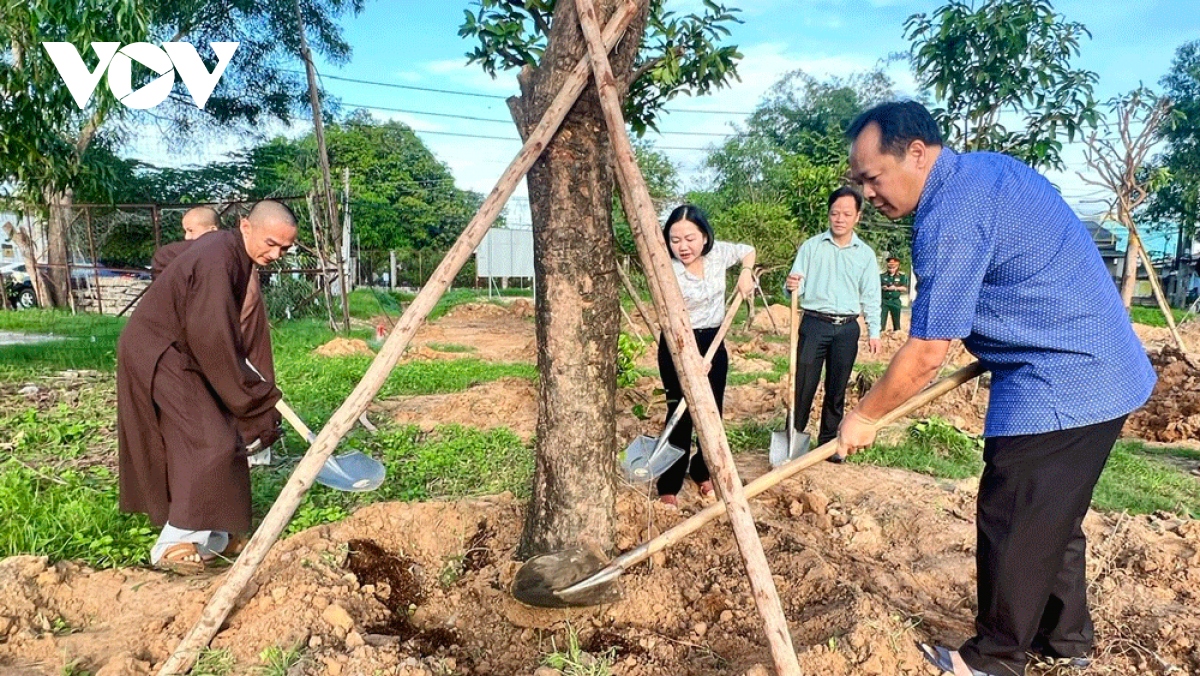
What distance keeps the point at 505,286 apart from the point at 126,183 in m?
11.2

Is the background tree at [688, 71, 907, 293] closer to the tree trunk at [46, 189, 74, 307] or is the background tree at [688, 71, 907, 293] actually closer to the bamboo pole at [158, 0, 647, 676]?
the bamboo pole at [158, 0, 647, 676]

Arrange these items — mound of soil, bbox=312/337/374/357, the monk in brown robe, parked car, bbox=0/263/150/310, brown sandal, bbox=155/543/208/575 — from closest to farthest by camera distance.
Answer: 1. brown sandal, bbox=155/543/208/575
2. the monk in brown robe
3. mound of soil, bbox=312/337/374/357
4. parked car, bbox=0/263/150/310

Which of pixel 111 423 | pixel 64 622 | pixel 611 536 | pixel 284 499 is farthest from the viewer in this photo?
pixel 111 423

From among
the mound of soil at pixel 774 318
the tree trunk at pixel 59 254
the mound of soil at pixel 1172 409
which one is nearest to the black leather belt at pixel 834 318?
the mound of soil at pixel 1172 409

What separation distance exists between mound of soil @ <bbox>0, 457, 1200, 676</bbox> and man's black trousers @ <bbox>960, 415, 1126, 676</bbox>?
0.26m

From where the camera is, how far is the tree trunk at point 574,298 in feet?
8.25

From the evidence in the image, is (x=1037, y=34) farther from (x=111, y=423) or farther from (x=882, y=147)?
(x=111, y=423)

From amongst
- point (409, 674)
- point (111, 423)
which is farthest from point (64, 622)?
point (111, 423)

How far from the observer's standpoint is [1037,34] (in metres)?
5.83

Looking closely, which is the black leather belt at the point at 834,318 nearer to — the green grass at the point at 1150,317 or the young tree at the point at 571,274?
the young tree at the point at 571,274

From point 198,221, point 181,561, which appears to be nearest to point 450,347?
point 198,221

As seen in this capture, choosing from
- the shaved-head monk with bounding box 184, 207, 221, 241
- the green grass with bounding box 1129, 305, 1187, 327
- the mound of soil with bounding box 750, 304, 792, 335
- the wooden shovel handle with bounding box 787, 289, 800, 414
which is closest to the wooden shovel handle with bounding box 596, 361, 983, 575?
the wooden shovel handle with bounding box 787, 289, 800, 414

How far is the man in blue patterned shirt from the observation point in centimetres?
200

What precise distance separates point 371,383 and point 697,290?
1986mm
